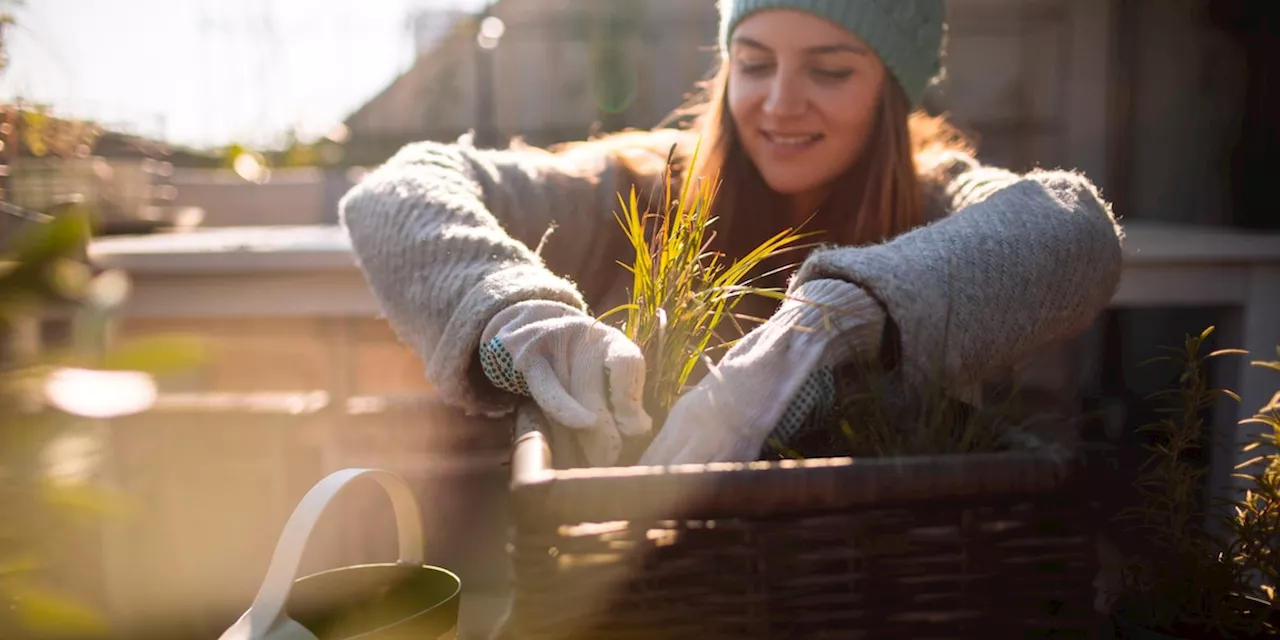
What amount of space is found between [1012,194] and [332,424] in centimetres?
141

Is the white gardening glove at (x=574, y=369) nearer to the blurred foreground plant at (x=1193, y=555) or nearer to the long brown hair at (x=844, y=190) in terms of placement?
the blurred foreground plant at (x=1193, y=555)

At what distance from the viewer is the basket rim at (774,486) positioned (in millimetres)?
520

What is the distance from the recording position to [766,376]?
682 millimetres

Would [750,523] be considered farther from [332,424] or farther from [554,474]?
[332,424]

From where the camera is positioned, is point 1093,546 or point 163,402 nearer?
point 1093,546

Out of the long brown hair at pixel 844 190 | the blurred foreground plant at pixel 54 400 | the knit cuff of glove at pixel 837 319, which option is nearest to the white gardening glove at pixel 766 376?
the knit cuff of glove at pixel 837 319

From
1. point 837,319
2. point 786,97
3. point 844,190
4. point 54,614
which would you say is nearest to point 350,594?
point 837,319

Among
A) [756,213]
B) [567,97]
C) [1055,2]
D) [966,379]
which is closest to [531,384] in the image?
[966,379]

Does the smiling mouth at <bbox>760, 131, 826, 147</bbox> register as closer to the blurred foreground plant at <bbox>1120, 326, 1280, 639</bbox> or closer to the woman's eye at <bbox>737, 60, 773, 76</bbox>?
the woman's eye at <bbox>737, 60, 773, 76</bbox>

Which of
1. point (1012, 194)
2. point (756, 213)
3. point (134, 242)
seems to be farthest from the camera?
point (134, 242)

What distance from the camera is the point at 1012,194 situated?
865 mm

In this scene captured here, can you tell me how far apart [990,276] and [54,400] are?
68cm

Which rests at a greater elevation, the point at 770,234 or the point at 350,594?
the point at 770,234

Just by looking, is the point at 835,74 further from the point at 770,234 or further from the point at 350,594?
the point at 350,594
